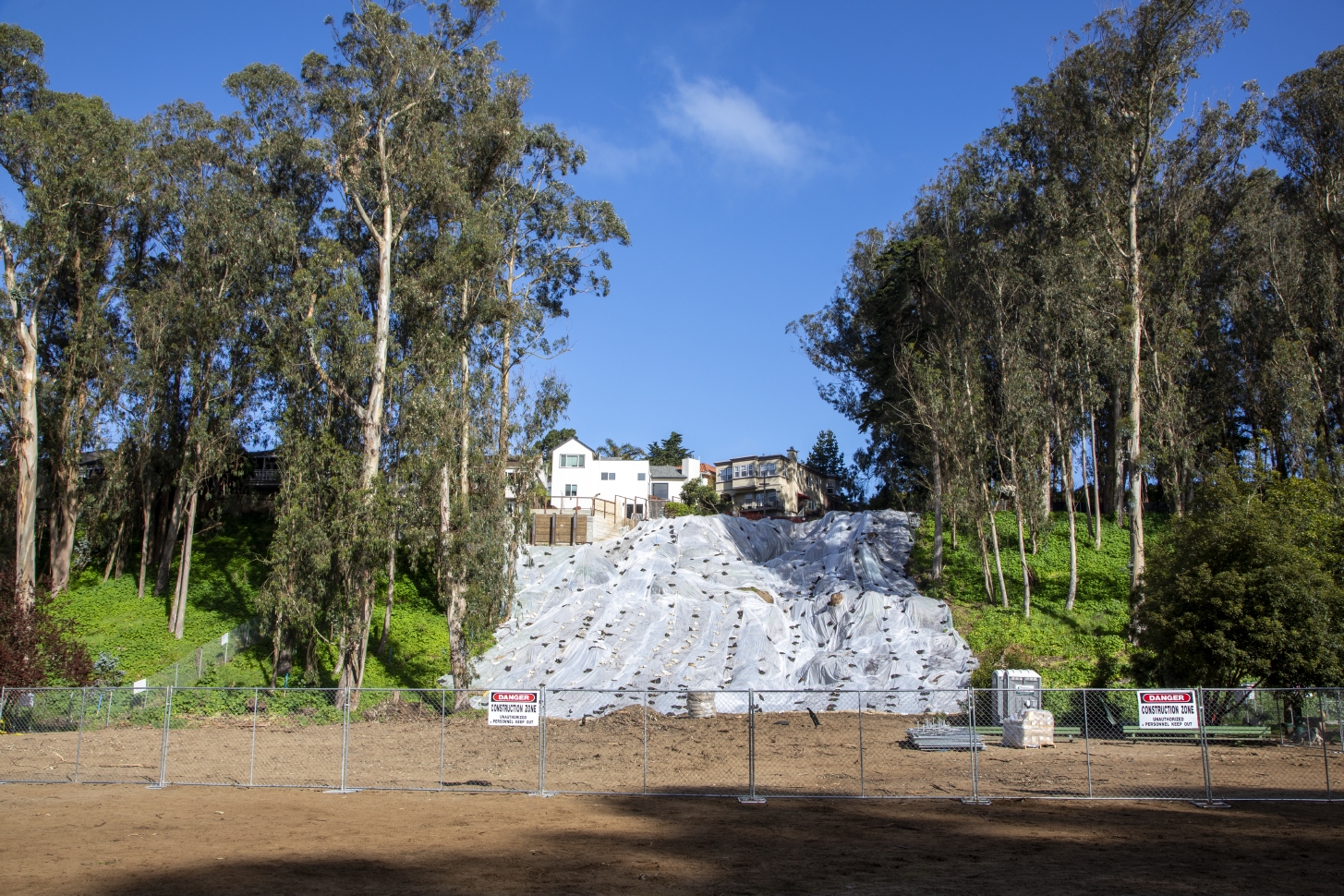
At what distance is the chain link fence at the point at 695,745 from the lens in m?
15.9

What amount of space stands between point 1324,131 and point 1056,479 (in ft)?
72.7

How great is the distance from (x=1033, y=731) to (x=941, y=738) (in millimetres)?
2373

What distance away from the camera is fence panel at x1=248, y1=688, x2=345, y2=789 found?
669 inches

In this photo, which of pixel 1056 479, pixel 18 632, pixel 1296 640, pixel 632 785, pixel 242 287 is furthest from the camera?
pixel 1056 479

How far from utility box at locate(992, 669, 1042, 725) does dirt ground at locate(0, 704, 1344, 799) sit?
119 cm

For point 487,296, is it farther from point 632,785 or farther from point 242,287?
point 632,785

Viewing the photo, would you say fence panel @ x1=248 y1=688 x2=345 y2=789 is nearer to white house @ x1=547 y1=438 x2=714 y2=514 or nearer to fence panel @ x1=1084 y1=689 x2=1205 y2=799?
fence panel @ x1=1084 y1=689 x2=1205 y2=799

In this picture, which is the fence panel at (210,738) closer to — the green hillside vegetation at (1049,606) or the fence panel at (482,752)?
the fence panel at (482,752)

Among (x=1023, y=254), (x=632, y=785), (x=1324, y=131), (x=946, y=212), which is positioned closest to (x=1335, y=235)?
(x=1324, y=131)

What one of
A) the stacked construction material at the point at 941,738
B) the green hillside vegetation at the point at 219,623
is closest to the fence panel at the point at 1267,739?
the stacked construction material at the point at 941,738

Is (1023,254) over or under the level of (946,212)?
under

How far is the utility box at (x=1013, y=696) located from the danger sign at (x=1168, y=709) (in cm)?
853

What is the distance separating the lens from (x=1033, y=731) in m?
21.2

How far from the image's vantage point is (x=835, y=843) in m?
11.8
